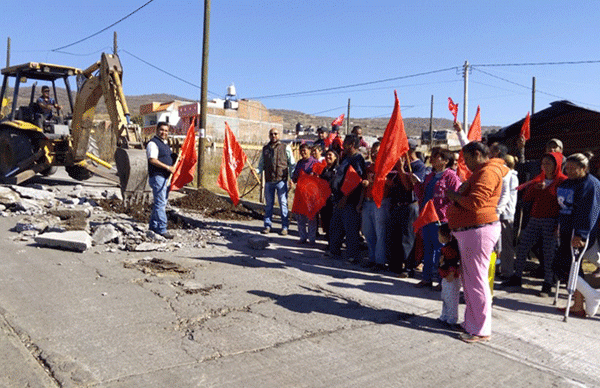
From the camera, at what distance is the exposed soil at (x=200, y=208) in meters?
10.1

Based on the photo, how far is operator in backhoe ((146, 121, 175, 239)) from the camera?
823 centimetres

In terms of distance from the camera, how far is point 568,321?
5.30m

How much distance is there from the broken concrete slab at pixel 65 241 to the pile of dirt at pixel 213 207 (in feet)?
12.9

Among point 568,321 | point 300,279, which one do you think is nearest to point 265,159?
point 300,279

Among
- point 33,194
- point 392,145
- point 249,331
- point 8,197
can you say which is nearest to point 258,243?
point 392,145

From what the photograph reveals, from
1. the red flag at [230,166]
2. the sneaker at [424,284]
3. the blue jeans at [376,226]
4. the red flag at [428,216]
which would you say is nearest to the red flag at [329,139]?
the red flag at [230,166]

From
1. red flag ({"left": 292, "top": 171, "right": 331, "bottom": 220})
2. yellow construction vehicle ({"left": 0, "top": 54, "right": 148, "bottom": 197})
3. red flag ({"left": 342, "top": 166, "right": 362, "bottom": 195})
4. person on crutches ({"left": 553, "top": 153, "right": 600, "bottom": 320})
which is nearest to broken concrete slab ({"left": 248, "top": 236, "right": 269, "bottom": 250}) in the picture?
red flag ({"left": 292, "top": 171, "right": 331, "bottom": 220})

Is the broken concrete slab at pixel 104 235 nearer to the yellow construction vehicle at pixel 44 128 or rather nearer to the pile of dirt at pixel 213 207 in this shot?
the pile of dirt at pixel 213 207

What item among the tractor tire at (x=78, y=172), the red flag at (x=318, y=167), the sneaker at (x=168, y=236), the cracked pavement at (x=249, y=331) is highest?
the red flag at (x=318, y=167)

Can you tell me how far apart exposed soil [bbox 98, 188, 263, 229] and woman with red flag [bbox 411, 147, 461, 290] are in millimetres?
5091

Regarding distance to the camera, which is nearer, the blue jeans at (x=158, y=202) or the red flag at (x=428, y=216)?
the red flag at (x=428, y=216)

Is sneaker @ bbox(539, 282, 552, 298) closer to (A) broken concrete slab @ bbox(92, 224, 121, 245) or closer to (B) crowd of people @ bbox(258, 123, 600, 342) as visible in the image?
(B) crowd of people @ bbox(258, 123, 600, 342)

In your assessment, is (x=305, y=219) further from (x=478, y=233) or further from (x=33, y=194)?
(x=33, y=194)

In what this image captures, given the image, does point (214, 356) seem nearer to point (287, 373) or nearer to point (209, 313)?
point (287, 373)
